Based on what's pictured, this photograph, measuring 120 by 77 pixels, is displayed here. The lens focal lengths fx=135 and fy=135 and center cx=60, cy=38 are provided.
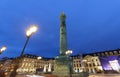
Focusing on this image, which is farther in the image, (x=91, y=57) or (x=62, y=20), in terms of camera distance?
(x=91, y=57)

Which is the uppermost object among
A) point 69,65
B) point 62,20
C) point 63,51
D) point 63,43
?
point 62,20

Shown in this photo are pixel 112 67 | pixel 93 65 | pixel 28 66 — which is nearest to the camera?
pixel 112 67

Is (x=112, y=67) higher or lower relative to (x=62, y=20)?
lower

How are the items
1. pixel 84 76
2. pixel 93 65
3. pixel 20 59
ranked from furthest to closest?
pixel 93 65
pixel 84 76
pixel 20 59

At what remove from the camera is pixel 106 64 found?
5659 cm

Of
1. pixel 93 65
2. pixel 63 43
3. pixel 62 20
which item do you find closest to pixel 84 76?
pixel 63 43

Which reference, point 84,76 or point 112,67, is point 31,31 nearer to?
point 84,76

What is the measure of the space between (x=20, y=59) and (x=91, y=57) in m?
88.0

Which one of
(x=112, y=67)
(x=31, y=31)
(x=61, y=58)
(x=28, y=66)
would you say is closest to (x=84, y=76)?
(x=61, y=58)

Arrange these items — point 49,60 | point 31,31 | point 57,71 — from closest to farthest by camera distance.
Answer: point 31,31 < point 57,71 < point 49,60

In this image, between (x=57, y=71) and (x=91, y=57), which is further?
(x=91, y=57)

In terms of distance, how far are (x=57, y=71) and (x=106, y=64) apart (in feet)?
108

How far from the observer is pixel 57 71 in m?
30.8

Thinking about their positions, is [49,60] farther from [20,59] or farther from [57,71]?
[20,59]
